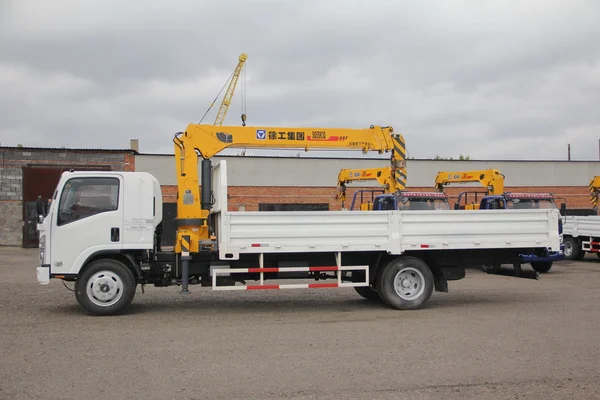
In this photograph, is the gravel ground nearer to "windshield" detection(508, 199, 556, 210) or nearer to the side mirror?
the side mirror

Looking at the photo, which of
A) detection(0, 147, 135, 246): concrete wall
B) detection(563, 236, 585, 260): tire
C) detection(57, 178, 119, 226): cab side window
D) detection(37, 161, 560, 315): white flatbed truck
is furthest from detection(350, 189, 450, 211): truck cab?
detection(0, 147, 135, 246): concrete wall

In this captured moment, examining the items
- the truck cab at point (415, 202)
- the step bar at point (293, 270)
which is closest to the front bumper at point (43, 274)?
the step bar at point (293, 270)

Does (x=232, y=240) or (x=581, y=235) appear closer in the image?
(x=232, y=240)

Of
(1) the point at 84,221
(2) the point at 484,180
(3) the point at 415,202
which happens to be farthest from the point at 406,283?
(2) the point at 484,180

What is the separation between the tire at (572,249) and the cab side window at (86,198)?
18.4 m

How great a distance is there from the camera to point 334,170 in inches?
1373

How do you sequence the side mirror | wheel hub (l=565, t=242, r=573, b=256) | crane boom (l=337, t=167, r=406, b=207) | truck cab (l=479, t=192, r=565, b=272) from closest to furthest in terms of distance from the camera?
the side mirror
truck cab (l=479, t=192, r=565, b=272)
crane boom (l=337, t=167, r=406, b=207)
wheel hub (l=565, t=242, r=573, b=256)

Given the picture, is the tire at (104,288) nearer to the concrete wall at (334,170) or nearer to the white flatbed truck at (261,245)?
the white flatbed truck at (261,245)

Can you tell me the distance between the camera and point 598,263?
21.5 m

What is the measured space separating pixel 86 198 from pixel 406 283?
590 centimetres

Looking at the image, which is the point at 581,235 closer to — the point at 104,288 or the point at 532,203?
the point at 532,203

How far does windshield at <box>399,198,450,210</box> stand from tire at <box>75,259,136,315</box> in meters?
9.34

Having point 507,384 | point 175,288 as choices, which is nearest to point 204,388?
point 507,384

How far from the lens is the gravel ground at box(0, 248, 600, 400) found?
19.0 ft
